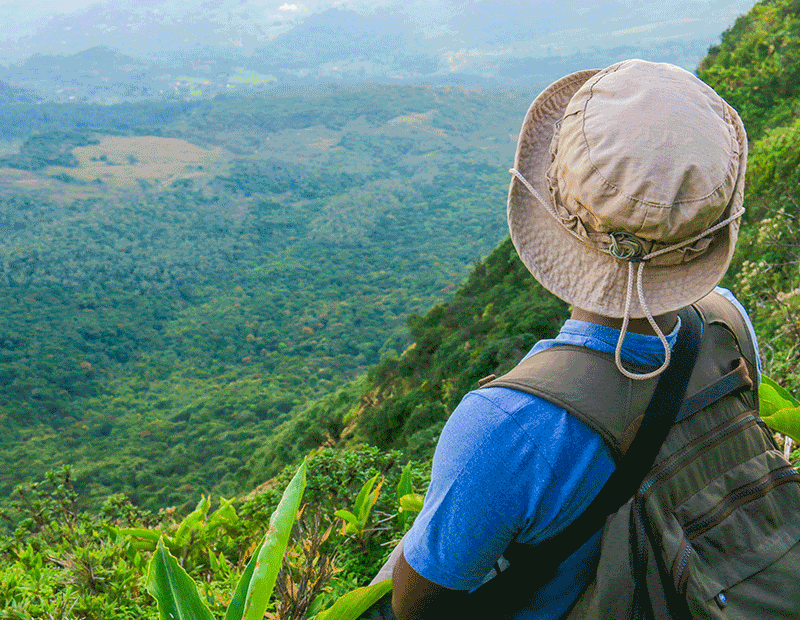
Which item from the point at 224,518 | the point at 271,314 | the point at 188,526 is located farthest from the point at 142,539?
the point at 271,314

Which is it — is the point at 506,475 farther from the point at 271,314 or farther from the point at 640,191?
the point at 271,314

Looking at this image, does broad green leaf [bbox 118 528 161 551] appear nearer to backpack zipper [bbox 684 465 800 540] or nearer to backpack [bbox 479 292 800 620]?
backpack [bbox 479 292 800 620]

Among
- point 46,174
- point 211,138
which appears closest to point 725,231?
point 46,174

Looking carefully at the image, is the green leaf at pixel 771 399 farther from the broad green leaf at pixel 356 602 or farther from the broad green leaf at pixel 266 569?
the broad green leaf at pixel 266 569

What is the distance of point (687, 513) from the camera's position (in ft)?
2.77

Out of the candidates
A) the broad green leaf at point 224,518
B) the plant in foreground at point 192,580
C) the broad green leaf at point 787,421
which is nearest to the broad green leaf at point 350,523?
the plant in foreground at point 192,580

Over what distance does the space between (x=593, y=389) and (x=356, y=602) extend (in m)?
0.83

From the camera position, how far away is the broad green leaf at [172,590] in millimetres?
1339

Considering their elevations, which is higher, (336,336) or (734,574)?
(734,574)

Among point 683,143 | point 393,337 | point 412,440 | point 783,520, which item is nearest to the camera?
point 683,143

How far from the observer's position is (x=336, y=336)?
52250 millimetres

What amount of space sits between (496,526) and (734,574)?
1.23 ft

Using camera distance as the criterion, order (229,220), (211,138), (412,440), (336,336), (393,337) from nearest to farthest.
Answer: (412,440) < (393,337) < (336,336) < (229,220) < (211,138)

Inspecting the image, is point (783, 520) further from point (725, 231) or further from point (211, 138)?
point (211, 138)
